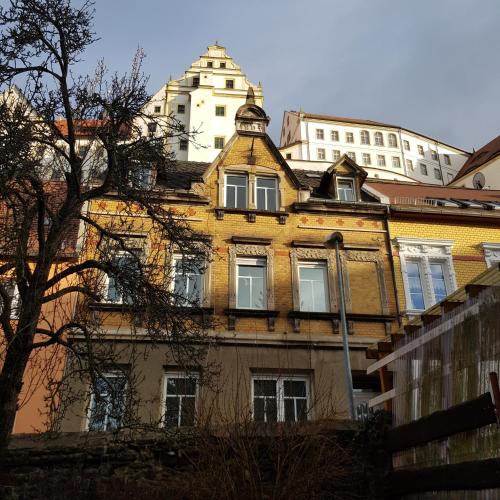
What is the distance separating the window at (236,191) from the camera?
18.1 meters

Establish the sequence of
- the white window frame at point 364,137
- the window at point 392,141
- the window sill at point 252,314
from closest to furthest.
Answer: the window sill at point 252,314, the white window frame at point 364,137, the window at point 392,141

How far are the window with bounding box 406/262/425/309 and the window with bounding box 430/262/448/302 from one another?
44 centimetres

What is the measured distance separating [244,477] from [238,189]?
1274 centimetres

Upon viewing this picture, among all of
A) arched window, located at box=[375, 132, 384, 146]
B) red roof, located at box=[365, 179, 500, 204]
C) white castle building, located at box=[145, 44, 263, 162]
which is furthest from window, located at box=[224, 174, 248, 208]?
arched window, located at box=[375, 132, 384, 146]

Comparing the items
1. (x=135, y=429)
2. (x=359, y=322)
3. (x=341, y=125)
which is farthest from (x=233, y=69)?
(x=135, y=429)

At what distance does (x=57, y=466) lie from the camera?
8500mm

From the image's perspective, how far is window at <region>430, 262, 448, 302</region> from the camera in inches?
683

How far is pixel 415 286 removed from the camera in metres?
17.5

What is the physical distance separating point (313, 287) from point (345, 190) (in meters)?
4.42

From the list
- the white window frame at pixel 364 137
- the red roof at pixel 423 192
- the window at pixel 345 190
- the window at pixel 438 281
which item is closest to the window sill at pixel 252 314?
the window at pixel 438 281

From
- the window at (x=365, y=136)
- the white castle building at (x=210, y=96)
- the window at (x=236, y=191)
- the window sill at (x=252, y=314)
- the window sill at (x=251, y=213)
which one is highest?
the window at (x=365, y=136)

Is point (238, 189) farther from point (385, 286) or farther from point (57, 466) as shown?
point (57, 466)

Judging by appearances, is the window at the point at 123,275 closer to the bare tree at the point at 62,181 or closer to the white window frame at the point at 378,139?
the bare tree at the point at 62,181

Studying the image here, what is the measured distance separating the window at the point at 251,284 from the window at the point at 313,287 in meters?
1.18
